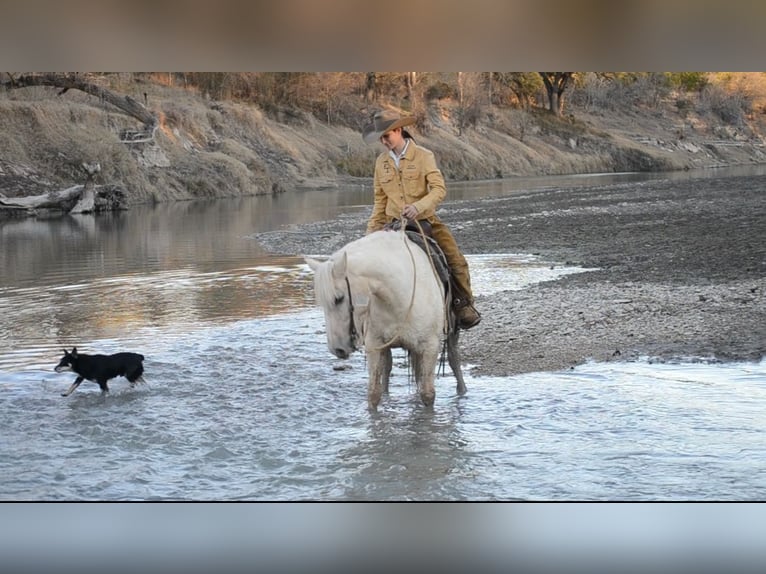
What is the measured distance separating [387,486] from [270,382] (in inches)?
59.0

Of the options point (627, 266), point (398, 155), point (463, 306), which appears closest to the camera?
point (398, 155)

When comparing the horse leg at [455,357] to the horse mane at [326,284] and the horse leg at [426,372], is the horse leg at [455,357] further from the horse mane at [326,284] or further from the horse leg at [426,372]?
the horse mane at [326,284]

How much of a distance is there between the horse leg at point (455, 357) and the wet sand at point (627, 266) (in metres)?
0.42

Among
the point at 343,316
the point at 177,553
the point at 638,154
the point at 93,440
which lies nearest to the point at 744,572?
the point at 343,316

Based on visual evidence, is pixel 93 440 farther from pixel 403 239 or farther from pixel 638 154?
pixel 638 154

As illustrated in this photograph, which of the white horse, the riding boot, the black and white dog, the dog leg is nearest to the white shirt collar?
the white horse

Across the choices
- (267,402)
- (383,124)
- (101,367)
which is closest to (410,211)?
(383,124)

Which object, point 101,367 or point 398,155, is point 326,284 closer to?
point 398,155

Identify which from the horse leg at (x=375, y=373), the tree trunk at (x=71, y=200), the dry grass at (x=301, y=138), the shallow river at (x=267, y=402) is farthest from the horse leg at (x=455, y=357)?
the tree trunk at (x=71, y=200)

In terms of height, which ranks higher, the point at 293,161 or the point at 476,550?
the point at 293,161

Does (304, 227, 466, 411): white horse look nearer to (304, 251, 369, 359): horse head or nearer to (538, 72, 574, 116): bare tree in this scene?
(304, 251, 369, 359): horse head

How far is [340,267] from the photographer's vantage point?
14.6 ft

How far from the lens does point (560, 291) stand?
6484 millimetres

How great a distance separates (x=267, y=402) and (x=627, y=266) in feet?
7.87
